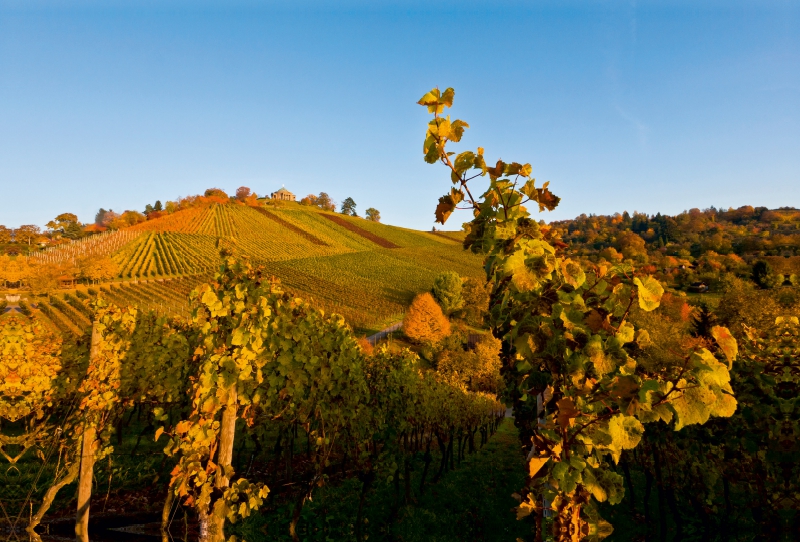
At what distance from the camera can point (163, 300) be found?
43.8 m

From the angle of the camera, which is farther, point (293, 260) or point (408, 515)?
point (293, 260)

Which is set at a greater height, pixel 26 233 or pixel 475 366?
pixel 26 233

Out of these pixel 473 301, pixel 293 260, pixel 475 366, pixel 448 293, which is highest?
pixel 293 260

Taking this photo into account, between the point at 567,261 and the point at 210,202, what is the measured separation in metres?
136

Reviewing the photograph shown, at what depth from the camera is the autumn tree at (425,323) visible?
139ft

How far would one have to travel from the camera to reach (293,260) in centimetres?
7169

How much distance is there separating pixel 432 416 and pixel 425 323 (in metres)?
29.4

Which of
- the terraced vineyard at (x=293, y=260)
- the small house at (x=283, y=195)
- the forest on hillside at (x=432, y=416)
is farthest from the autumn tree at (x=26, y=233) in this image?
the forest on hillside at (x=432, y=416)

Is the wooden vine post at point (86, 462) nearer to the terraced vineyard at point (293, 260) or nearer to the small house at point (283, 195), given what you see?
the terraced vineyard at point (293, 260)

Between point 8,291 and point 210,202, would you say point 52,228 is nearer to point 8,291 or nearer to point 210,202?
point 210,202

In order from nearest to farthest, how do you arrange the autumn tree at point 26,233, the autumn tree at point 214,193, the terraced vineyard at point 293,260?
the terraced vineyard at point 293,260 < the autumn tree at point 26,233 < the autumn tree at point 214,193

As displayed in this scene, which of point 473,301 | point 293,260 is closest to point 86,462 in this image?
point 473,301

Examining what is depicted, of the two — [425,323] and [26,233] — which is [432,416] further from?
[26,233]

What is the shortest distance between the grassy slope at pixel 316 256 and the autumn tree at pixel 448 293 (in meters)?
5.27
